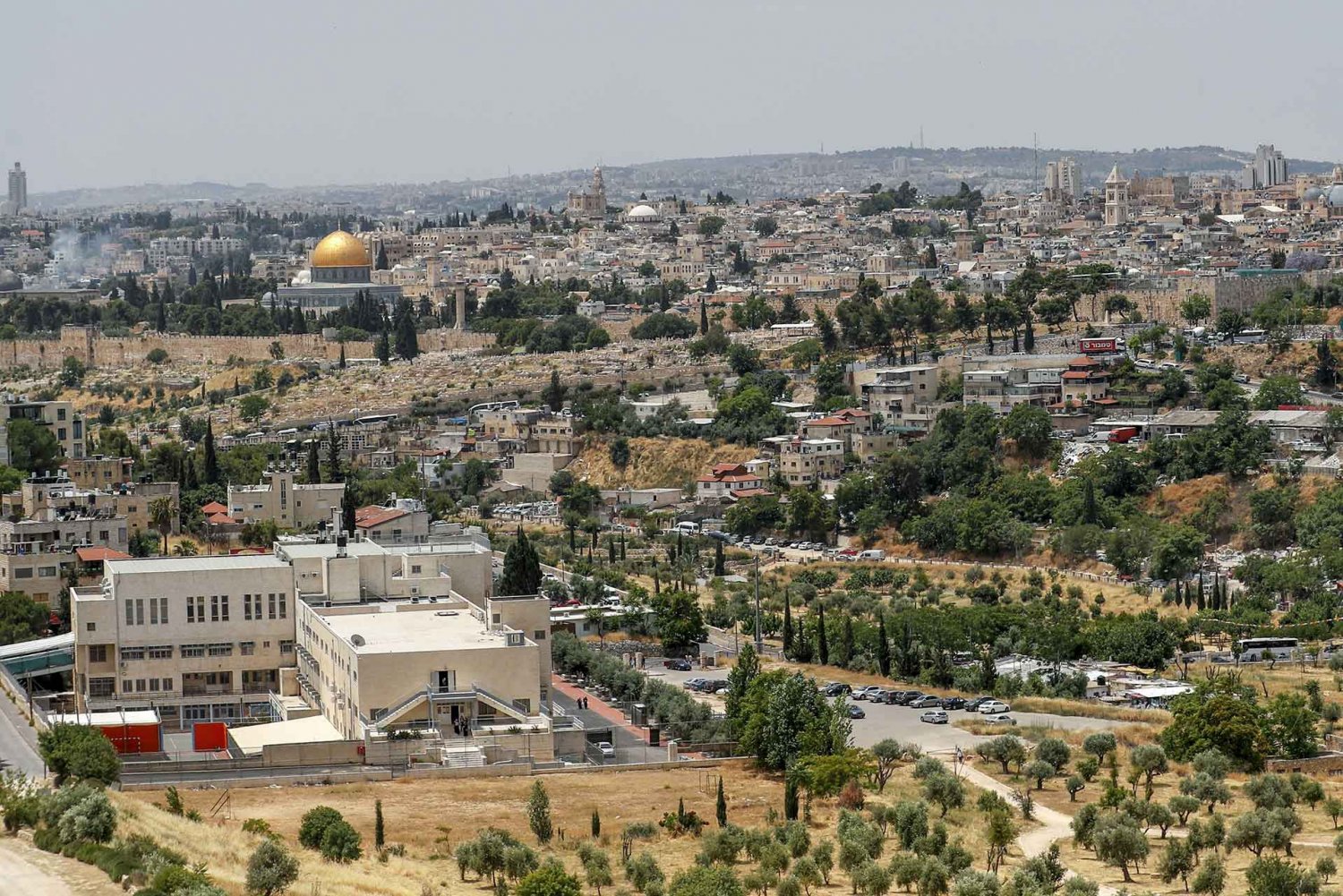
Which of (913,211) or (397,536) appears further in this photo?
(913,211)

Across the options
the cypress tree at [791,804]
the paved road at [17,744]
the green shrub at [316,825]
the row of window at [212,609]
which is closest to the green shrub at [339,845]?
the green shrub at [316,825]

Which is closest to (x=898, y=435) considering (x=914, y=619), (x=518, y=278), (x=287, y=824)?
(x=914, y=619)

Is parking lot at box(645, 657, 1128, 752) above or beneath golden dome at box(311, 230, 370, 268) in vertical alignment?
beneath

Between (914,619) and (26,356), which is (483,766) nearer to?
(914,619)

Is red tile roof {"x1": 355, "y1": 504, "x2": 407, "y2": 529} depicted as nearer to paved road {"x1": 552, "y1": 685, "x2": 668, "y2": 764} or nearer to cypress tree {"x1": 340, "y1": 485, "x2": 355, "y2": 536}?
cypress tree {"x1": 340, "y1": 485, "x2": 355, "y2": 536}

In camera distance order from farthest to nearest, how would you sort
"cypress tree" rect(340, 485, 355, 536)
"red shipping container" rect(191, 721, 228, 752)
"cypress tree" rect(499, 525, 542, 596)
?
"cypress tree" rect(340, 485, 355, 536), "cypress tree" rect(499, 525, 542, 596), "red shipping container" rect(191, 721, 228, 752)

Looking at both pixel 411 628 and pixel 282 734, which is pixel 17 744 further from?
pixel 411 628

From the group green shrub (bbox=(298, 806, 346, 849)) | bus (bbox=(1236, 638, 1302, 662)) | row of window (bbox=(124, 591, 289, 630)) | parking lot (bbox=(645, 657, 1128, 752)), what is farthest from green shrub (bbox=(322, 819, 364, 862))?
bus (bbox=(1236, 638, 1302, 662))
